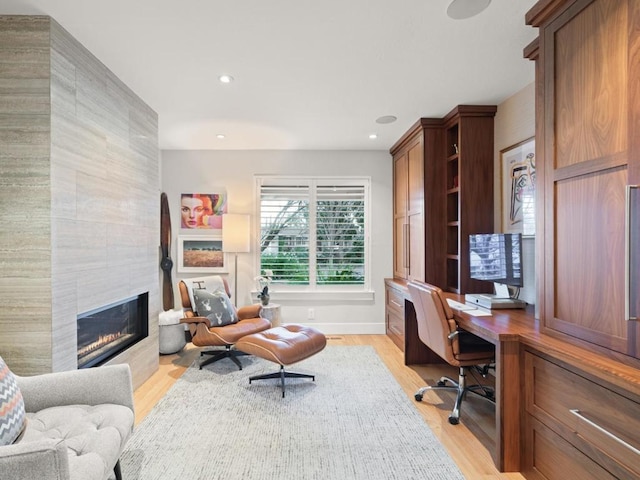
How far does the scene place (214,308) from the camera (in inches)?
142

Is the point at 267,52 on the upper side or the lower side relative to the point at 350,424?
upper

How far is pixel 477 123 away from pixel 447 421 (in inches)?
99.7

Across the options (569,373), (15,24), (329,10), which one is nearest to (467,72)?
(329,10)

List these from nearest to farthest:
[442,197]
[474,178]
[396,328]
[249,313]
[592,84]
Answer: [592,84] < [474,178] < [442,197] < [249,313] < [396,328]

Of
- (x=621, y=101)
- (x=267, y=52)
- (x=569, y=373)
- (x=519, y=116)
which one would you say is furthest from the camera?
(x=519, y=116)

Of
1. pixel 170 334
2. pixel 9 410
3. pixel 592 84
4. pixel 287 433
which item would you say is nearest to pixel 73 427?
pixel 9 410

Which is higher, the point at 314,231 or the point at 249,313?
the point at 314,231

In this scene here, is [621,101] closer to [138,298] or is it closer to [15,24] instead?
[15,24]

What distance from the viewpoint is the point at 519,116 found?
2.98 m

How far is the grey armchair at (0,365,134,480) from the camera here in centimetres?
117

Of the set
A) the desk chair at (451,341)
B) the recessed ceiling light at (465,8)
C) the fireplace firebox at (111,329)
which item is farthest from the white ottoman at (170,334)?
the recessed ceiling light at (465,8)

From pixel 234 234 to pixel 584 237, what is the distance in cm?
365

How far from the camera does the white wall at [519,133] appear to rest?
2.81m

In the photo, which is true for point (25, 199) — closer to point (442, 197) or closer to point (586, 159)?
point (586, 159)
